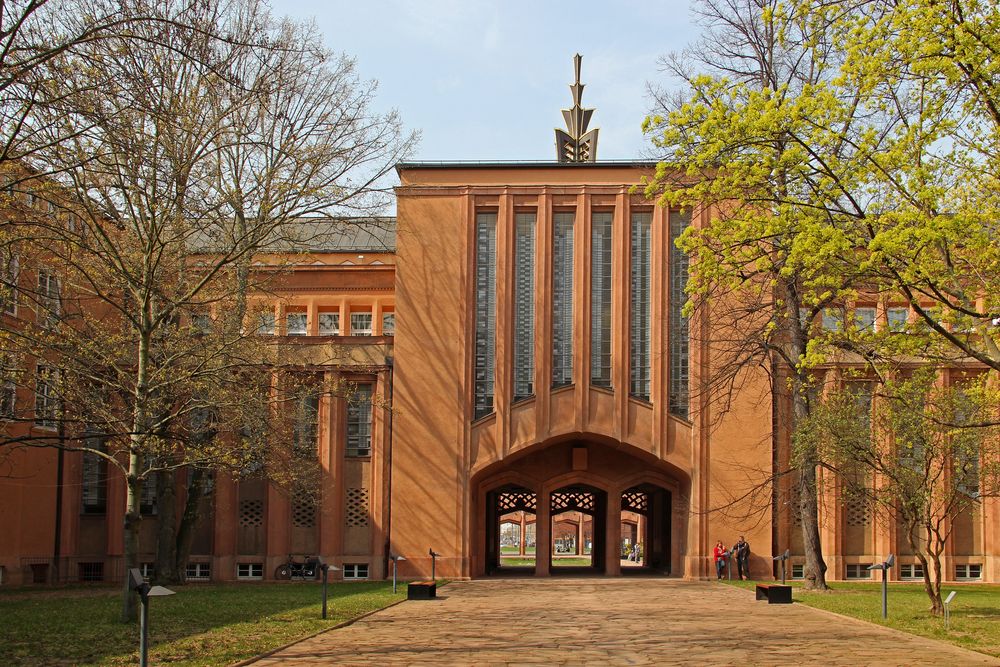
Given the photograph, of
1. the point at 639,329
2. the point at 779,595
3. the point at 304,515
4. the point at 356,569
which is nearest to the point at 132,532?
the point at 779,595

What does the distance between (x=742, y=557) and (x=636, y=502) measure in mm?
8982

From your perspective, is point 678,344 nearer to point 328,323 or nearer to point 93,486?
point 328,323

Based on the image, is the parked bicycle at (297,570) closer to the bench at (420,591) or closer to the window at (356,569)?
A: the window at (356,569)

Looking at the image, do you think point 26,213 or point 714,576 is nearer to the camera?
point 26,213

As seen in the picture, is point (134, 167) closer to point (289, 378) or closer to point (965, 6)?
point (289, 378)

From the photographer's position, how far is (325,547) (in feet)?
111

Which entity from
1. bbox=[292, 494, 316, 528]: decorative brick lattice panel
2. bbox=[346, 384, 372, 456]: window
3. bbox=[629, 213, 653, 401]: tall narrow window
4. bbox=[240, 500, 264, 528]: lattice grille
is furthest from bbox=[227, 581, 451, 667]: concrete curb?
bbox=[629, 213, 653, 401]: tall narrow window

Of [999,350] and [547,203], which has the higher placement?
[547,203]

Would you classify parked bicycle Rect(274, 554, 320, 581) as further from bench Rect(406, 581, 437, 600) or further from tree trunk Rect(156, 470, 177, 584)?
bench Rect(406, 581, 437, 600)

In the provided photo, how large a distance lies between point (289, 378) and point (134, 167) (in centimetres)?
927

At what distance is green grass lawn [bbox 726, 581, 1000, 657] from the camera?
17422 millimetres

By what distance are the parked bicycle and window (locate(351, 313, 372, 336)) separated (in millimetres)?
9676

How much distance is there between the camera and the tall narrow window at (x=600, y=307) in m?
33.9

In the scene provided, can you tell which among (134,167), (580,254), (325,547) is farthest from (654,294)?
(134,167)
